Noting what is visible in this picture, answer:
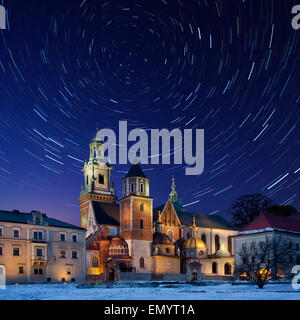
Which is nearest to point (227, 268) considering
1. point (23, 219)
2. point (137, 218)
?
point (137, 218)

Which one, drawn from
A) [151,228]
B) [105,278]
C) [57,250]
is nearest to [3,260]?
[57,250]

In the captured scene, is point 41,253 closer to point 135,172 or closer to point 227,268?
point 135,172

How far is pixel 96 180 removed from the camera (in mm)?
104750

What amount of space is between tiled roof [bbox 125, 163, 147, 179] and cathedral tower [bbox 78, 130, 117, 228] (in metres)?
16.2

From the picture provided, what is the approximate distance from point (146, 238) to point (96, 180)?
26733 millimetres

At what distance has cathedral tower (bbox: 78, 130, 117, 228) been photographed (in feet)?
335

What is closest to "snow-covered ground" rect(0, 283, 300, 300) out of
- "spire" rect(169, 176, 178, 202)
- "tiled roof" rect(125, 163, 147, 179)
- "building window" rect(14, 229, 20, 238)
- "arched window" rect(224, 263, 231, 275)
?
"building window" rect(14, 229, 20, 238)

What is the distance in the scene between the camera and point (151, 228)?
273 feet

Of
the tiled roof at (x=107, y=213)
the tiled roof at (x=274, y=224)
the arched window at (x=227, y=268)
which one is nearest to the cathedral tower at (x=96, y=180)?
the tiled roof at (x=107, y=213)

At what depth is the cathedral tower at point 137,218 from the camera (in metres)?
79.9

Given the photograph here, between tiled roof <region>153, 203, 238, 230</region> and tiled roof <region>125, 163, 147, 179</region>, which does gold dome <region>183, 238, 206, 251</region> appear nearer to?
tiled roof <region>153, 203, 238, 230</region>

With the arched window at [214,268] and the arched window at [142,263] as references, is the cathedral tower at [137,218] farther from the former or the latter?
the arched window at [214,268]
